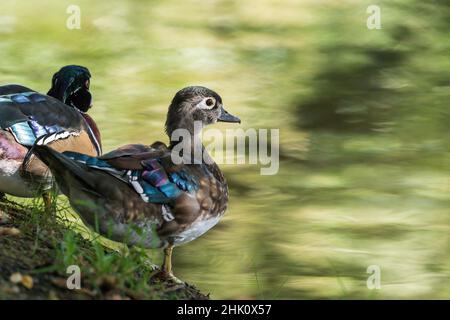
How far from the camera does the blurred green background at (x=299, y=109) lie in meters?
6.24

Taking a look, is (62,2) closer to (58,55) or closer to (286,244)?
(58,55)

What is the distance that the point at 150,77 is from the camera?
8.66 metres

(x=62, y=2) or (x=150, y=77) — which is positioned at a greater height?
(x=62, y=2)

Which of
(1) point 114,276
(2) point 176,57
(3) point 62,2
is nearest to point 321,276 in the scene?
(1) point 114,276

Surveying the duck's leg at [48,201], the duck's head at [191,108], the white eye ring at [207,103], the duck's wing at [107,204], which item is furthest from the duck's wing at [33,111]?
the duck's wing at [107,204]

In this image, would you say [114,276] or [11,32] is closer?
[114,276]

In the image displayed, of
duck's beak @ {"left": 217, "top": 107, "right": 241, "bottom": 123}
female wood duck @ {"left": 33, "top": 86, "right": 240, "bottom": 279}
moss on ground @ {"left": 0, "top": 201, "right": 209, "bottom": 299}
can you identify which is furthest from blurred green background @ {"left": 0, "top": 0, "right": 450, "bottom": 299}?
moss on ground @ {"left": 0, "top": 201, "right": 209, "bottom": 299}

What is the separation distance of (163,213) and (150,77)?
4.92 metres

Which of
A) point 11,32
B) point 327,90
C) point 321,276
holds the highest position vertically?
point 11,32

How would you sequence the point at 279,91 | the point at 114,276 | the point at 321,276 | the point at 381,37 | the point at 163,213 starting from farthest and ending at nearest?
1. the point at 381,37
2. the point at 279,91
3. the point at 321,276
4. the point at 163,213
5. the point at 114,276

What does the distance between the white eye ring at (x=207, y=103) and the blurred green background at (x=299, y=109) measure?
4.49 ft

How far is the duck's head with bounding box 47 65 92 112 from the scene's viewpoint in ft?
17.3

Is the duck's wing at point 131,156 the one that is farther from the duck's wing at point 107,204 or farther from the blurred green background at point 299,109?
the blurred green background at point 299,109

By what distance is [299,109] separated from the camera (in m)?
8.31
